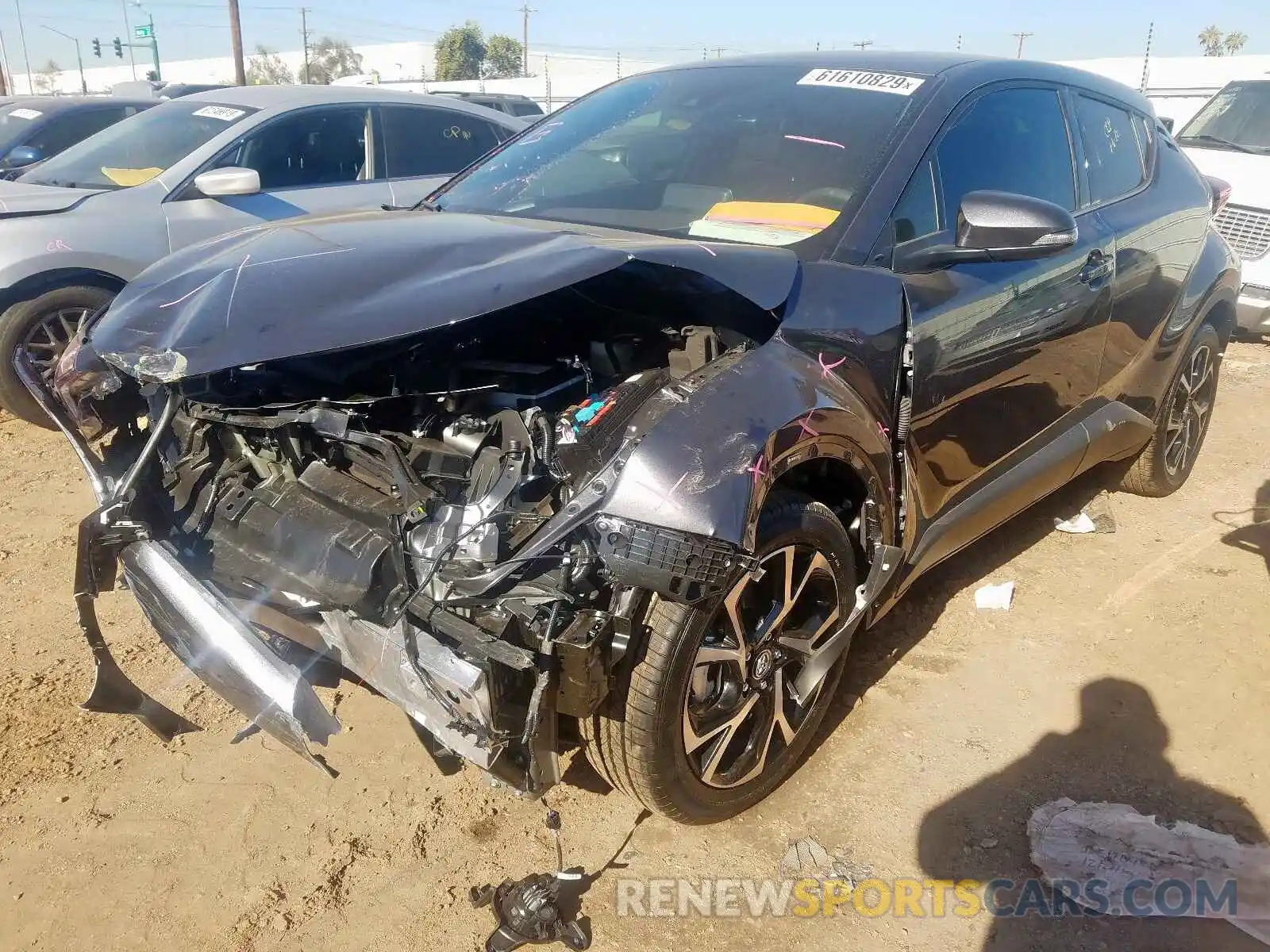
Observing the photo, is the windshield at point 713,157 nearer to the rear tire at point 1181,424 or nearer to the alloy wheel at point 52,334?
the rear tire at point 1181,424

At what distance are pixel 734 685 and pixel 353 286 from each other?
4.24 feet

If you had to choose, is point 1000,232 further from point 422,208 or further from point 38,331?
point 38,331

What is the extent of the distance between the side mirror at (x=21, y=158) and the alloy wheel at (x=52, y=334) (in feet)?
8.24

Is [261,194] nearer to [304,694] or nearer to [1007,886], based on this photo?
[304,694]

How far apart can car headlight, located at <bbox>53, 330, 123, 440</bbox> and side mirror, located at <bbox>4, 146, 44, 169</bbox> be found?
546 centimetres

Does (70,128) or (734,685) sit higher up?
(70,128)

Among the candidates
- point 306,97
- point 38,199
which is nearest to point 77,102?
point 306,97

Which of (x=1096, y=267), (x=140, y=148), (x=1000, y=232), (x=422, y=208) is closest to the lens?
(x=1000, y=232)

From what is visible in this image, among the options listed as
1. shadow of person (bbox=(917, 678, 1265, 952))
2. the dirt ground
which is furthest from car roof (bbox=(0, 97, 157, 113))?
shadow of person (bbox=(917, 678, 1265, 952))

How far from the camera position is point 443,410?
94.9 inches

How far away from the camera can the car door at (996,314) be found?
102 inches

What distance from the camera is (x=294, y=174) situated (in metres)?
5.75

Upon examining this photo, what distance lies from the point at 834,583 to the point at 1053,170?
1802mm

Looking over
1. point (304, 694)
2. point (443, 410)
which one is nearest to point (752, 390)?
point (443, 410)
